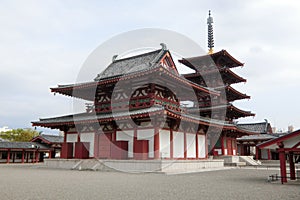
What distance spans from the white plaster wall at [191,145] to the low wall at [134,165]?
1.52 metres

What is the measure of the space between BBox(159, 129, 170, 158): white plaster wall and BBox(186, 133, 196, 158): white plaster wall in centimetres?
317

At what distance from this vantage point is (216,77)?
139 ft

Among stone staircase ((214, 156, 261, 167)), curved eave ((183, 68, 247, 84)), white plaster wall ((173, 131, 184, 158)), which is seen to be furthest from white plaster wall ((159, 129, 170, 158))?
curved eave ((183, 68, 247, 84))

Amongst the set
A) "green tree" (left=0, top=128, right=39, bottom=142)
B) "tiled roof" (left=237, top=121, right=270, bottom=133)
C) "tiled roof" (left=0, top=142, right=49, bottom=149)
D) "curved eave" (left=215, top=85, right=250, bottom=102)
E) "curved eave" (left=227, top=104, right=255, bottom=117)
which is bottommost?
"tiled roof" (left=0, top=142, right=49, bottom=149)

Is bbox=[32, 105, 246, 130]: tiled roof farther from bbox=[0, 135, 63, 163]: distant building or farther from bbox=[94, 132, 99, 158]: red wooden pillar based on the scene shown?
bbox=[0, 135, 63, 163]: distant building

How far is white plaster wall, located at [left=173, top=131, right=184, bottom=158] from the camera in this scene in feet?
77.4

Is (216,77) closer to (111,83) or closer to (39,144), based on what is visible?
(111,83)

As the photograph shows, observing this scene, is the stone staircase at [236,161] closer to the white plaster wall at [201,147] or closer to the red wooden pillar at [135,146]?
the white plaster wall at [201,147]

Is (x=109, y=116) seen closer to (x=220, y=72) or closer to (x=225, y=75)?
(x=220, y=72)

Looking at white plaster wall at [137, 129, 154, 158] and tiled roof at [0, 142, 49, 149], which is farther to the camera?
tiled roof at [0, 142, 49, 149]

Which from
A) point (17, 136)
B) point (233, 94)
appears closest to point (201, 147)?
point (233, 94)

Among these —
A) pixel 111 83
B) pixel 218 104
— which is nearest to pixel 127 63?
pixel 111 83

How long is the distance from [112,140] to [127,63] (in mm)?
9666

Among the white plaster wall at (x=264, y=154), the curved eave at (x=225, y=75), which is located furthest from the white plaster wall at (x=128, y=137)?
the white plaster wall at (x=264, y=154)
